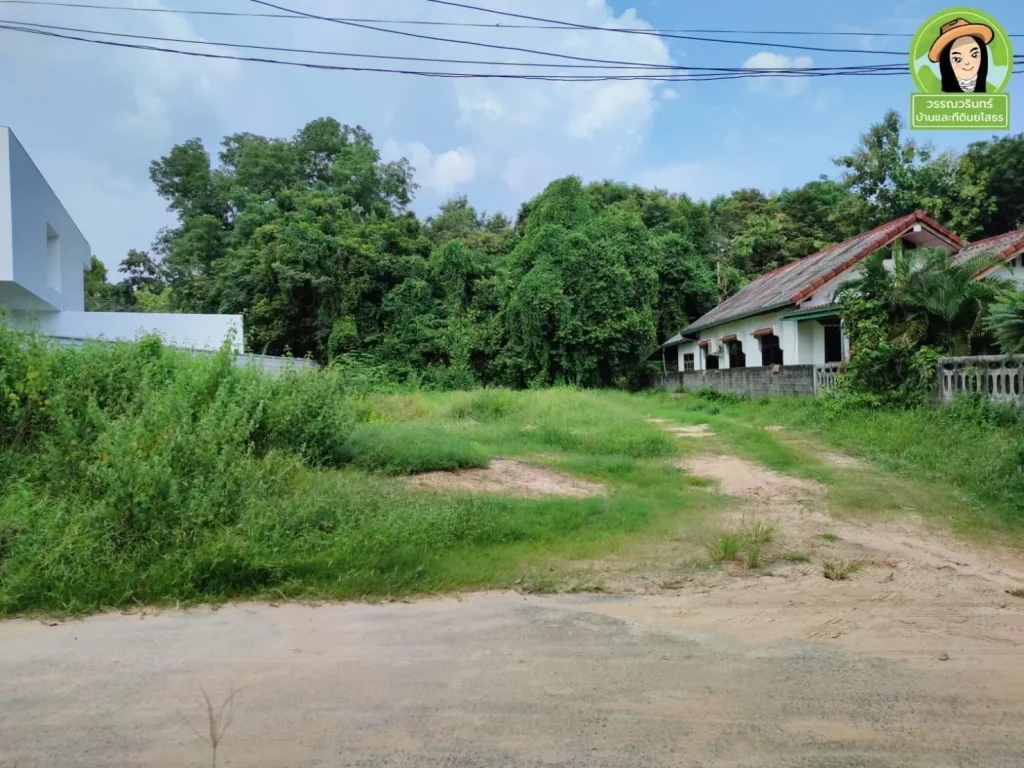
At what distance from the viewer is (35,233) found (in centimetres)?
1477

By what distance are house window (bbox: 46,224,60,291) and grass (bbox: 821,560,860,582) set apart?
20.0 meters

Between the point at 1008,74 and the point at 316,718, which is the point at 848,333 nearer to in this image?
the point at 1008,74

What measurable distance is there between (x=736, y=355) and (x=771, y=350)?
8.38ft

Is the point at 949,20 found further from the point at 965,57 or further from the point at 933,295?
the point at 933,295

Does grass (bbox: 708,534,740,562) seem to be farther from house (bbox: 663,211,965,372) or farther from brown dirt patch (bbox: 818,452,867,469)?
house (bbox: 663,211,965,372)

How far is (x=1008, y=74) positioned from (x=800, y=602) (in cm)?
743

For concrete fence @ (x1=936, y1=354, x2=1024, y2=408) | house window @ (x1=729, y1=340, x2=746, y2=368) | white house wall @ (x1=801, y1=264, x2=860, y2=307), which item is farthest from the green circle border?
house window @ (x1=729, y1=340, x2=746, y2=368)

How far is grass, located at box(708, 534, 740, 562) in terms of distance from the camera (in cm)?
488

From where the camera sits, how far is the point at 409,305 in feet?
78.4

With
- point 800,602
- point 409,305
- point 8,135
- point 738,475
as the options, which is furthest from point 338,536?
point 409,305

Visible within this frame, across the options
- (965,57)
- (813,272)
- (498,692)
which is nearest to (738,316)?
(813,272)

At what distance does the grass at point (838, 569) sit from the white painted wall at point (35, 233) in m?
15.5

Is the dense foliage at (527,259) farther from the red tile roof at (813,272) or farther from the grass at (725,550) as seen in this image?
the grass at (725,550)

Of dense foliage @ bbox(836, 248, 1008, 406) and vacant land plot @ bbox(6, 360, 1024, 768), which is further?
dense foliage @ bbox(836, 248, 1008, 406)
